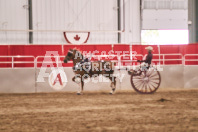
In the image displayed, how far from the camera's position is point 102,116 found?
6.97m

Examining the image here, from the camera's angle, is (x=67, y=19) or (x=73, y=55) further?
(x=67, y=19)

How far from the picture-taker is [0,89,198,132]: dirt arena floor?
5.82m

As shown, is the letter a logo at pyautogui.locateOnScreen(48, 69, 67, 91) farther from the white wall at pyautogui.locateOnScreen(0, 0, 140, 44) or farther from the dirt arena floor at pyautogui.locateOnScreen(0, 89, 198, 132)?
the white wall at pyautogui.locateOnScreen(0, 0, 140, 44)

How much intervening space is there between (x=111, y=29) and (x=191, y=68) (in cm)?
607

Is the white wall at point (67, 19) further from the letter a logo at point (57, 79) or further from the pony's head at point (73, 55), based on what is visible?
the pony's head at point (73, 55)

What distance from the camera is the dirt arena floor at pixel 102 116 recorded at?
5.82 meters

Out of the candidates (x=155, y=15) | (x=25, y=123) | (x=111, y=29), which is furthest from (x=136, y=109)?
(x=155, y=15)

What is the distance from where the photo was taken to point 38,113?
295 inches

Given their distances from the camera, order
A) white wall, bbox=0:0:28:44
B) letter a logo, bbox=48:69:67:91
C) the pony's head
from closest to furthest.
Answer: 1. the pony's head
2. letter a logo, bbox=48:69:67:91
3. white wall, bbox=0:0:28:44

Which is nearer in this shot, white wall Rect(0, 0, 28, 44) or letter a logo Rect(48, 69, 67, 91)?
letter a logo Rect(48, 69, 67, 91)

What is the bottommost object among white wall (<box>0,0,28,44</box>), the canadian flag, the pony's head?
the pony's head

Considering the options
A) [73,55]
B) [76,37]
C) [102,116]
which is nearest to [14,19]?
[76,37]

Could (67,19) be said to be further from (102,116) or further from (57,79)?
(102,116)

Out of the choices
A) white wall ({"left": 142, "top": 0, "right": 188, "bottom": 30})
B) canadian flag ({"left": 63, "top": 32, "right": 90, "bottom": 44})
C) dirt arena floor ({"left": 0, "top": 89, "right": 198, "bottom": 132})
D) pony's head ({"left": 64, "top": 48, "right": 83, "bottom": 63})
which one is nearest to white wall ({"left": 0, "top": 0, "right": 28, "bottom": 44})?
canadian flag ({"left": 63, "top": 32, "right": 90, "bottom": 44})
